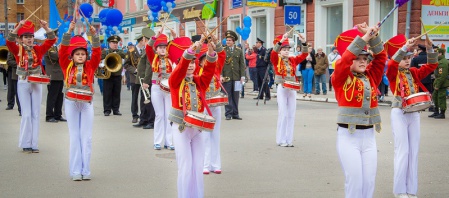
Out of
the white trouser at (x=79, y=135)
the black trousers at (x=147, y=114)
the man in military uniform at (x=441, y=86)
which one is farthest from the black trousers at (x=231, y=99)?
the white trouser at (x=79, y=135)

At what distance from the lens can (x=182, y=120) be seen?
7.19 m

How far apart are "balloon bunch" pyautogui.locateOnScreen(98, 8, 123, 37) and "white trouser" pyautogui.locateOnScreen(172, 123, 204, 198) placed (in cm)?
1807

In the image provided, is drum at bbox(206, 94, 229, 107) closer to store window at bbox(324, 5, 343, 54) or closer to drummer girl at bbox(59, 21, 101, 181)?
drummer girl at bbox(59, 21, 101, 181)

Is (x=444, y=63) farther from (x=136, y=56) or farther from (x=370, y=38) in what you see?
(x=370, y=38)

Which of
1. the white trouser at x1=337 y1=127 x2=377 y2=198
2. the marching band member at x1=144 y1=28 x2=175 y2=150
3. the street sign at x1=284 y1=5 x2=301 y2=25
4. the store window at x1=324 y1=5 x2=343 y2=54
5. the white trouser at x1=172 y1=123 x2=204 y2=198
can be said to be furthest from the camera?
the store window at x1=324 y1=5 x2=343 y2=54

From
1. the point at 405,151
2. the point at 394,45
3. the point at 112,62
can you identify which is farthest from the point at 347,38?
the point at 112,62

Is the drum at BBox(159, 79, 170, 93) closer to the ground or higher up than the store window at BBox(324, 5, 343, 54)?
closer to the ground

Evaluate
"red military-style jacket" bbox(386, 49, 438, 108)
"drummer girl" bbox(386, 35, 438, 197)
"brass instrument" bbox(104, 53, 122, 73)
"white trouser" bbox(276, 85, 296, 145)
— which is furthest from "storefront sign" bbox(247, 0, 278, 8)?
"drummer girl" bbox(386, 35, 438, 197)

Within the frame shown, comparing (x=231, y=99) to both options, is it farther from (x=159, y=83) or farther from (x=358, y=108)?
(x=358, y=108)

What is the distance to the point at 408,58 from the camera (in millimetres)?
8219

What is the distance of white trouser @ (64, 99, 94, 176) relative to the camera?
9.05 meters

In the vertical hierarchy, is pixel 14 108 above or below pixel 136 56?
below

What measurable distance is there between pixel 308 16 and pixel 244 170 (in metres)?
21.3

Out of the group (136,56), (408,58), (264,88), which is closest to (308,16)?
(264,88)
